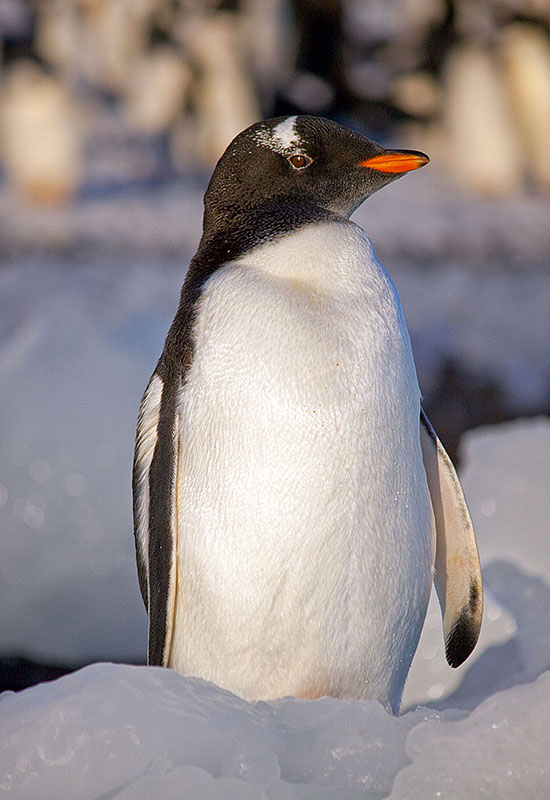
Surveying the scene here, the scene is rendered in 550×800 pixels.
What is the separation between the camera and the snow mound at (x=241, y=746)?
0.84m

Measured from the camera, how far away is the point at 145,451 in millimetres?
1125

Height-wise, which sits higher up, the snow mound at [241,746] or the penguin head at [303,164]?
the penguin head at [303,164]

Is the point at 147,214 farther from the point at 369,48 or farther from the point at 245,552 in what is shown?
the point at 245,552

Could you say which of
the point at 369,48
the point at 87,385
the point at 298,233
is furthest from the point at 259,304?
the point at 369,48

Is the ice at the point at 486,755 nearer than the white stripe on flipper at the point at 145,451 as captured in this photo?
Yes

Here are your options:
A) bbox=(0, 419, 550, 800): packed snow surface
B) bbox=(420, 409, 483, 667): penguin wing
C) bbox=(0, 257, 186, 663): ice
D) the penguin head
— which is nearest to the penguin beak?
the penguin head

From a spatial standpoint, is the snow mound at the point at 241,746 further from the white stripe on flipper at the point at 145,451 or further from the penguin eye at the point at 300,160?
the penguin eye at the point at 300,160

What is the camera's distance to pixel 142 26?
19.4 ft

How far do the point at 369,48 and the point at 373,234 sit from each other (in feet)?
8.43

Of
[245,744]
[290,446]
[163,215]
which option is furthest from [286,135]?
[163,215]

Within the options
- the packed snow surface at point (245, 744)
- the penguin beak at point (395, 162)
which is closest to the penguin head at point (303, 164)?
the penguin beak at point (395, 162)

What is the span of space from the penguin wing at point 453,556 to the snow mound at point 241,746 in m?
0.20

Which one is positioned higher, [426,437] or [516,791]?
[426,437]

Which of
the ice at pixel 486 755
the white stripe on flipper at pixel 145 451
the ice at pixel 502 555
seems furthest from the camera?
the ice at pixel 502 555
